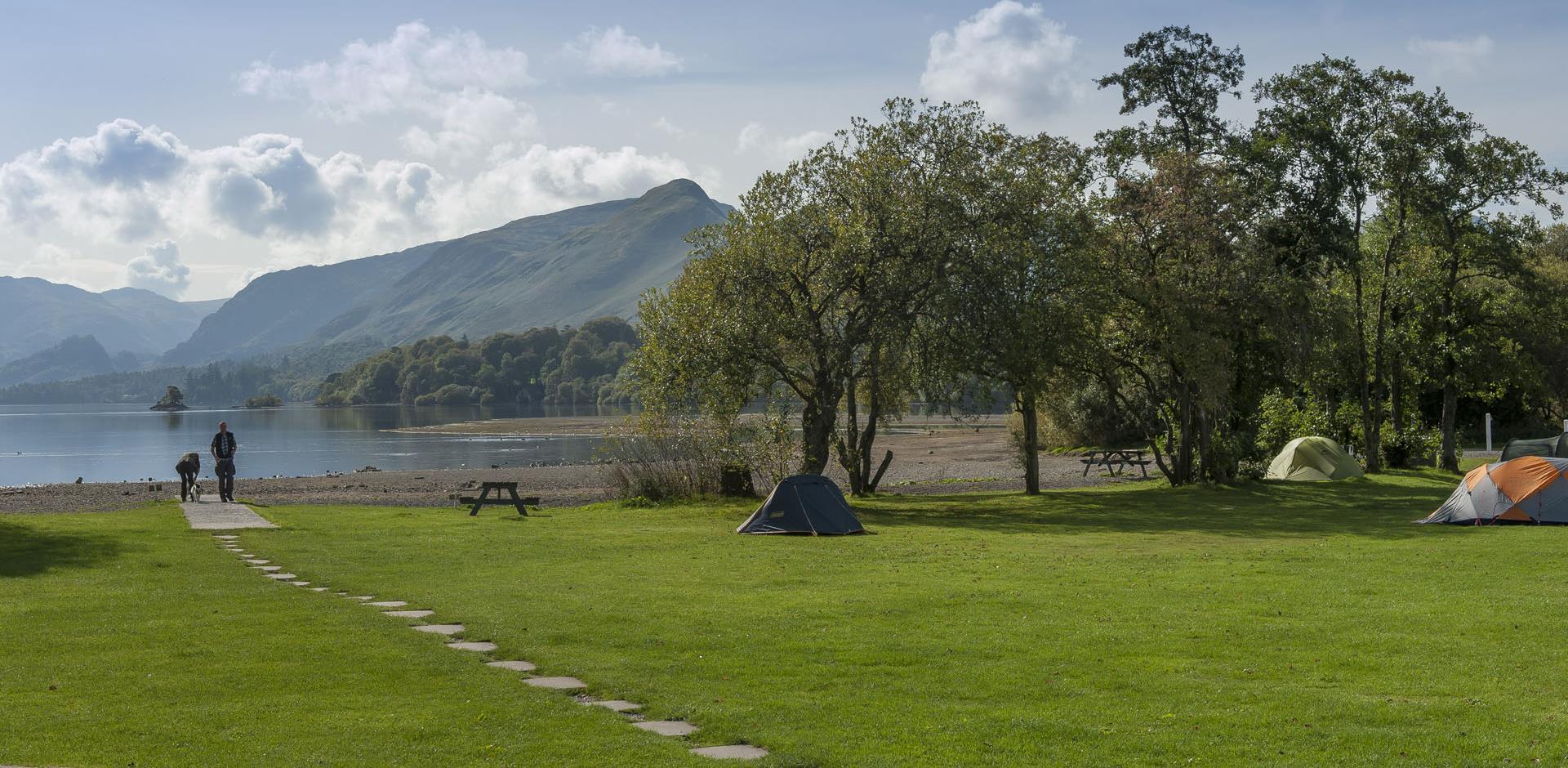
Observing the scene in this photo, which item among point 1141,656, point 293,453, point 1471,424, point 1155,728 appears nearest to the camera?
point 1155,728

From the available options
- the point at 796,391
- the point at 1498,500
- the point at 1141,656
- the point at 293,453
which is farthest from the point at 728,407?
the point at 293,453

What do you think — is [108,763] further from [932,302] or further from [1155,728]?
[932,302]

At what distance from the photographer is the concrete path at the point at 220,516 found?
2595cm

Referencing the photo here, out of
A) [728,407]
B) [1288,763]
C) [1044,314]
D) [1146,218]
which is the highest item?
[1146,218]

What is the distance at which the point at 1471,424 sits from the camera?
61.4 meters

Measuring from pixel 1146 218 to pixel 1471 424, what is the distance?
→ 113 feet

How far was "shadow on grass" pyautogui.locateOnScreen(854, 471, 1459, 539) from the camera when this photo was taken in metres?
26.4

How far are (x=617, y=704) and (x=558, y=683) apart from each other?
38.3 inches

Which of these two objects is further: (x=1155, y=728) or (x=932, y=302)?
(x=932, y=302)

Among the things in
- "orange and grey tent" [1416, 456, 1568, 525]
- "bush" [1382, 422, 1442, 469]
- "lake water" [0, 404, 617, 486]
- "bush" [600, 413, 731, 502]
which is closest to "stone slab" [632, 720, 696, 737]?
"orange and grey tent" [1416, 456, 1568, 525]

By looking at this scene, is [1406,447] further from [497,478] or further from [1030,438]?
[497,478]

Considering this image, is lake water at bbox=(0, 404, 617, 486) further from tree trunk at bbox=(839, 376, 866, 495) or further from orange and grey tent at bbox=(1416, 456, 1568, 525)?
orange and grey tent at bbox=(1416, 456, 1568, 525)

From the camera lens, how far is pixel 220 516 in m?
28.4

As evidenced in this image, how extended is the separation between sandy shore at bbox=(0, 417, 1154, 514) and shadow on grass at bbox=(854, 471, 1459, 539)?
21.4 ft
